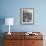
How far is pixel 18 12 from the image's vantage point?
14.5 ft

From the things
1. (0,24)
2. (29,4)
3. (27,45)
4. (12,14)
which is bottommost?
(27,45)

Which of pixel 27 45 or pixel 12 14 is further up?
pixel 12 14

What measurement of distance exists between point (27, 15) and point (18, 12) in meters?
0.33

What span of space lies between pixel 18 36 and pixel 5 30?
77cm

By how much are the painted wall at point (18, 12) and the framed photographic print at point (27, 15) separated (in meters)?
0.11

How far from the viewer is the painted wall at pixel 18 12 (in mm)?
4422

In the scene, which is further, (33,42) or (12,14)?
(12,14)

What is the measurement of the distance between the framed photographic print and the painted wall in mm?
105

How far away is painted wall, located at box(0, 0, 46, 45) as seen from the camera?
442cm

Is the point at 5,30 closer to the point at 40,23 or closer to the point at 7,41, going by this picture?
the point at 7,41

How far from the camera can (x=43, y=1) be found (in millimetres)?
4418

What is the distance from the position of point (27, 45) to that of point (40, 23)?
99 cm

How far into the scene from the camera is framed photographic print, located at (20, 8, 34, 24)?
4410mm

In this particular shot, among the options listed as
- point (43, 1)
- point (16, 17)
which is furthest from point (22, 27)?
point (43, 1)
